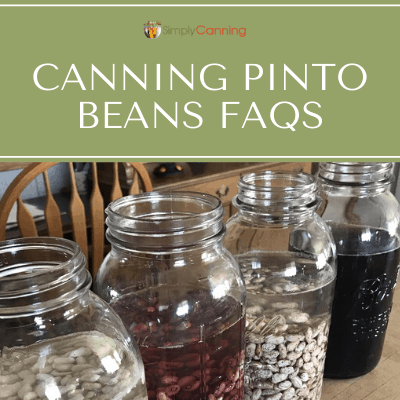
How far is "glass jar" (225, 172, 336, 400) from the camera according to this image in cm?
56

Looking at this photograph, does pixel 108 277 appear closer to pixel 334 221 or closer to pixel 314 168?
pixel 334 221

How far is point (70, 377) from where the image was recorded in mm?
355

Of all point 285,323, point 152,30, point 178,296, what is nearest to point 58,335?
point 178,296

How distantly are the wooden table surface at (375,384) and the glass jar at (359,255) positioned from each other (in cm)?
1

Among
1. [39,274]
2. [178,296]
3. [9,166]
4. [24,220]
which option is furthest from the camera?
[9,166]

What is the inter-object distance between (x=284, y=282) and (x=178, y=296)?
0.17 m

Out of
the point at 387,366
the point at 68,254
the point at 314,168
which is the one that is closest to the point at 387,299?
the point at 387,366

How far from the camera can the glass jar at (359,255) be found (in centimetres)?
65

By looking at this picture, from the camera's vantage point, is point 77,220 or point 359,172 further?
point 77,220

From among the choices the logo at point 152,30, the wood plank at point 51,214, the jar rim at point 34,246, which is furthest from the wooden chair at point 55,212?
the jar rim at point 34,246

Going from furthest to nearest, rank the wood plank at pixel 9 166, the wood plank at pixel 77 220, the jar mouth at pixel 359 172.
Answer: the wood plank at pixel 9 166 < the wood plank at pixel 77 220 < the jar mouth at pixel 359 172

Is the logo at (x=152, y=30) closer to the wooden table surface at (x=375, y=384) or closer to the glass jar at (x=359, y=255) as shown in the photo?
the glass jar at (x=359, y=255)

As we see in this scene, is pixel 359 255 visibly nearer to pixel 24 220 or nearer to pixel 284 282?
pixel 284 282

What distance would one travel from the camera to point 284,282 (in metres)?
0.58
